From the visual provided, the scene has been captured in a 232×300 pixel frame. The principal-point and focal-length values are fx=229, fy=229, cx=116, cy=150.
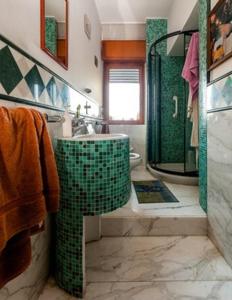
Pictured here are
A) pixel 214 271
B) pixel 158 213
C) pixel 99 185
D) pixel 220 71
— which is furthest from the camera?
pixel 158 213

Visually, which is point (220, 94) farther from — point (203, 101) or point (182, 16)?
point (182, 16)

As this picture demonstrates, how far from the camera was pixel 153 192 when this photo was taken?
2.38 meters

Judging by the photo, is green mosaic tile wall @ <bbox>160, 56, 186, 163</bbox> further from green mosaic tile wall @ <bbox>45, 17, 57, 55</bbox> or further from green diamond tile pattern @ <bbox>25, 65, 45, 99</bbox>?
green diamond tile pattern @ <bbox>25, 65, 45, 99</bbox>

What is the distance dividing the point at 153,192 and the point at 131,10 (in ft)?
8.57

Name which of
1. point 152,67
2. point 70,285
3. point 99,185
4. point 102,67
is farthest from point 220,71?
point 102,67

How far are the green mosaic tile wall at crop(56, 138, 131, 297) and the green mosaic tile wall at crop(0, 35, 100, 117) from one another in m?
0.27

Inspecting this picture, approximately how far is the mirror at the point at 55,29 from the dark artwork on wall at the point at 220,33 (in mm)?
1032

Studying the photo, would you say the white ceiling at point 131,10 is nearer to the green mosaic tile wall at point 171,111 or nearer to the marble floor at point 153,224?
the green mosaic tile wall at point 171,111

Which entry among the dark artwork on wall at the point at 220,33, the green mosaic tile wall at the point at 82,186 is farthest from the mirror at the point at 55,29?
the dark artwork on wall at the point at 220,33

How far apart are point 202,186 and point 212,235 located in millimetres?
399

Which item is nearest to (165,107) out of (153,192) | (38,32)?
(153,192)

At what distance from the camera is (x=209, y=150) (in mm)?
1667

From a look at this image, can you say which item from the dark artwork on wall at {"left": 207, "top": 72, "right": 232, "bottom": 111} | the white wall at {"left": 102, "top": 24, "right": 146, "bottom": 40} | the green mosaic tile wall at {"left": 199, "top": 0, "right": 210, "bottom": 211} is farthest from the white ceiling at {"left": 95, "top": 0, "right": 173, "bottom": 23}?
the dark artwork on wall at {"left": 207, "top": 72, "right": 232, "bottom": 111}

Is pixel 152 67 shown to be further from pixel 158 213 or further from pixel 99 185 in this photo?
pixel 99 185
